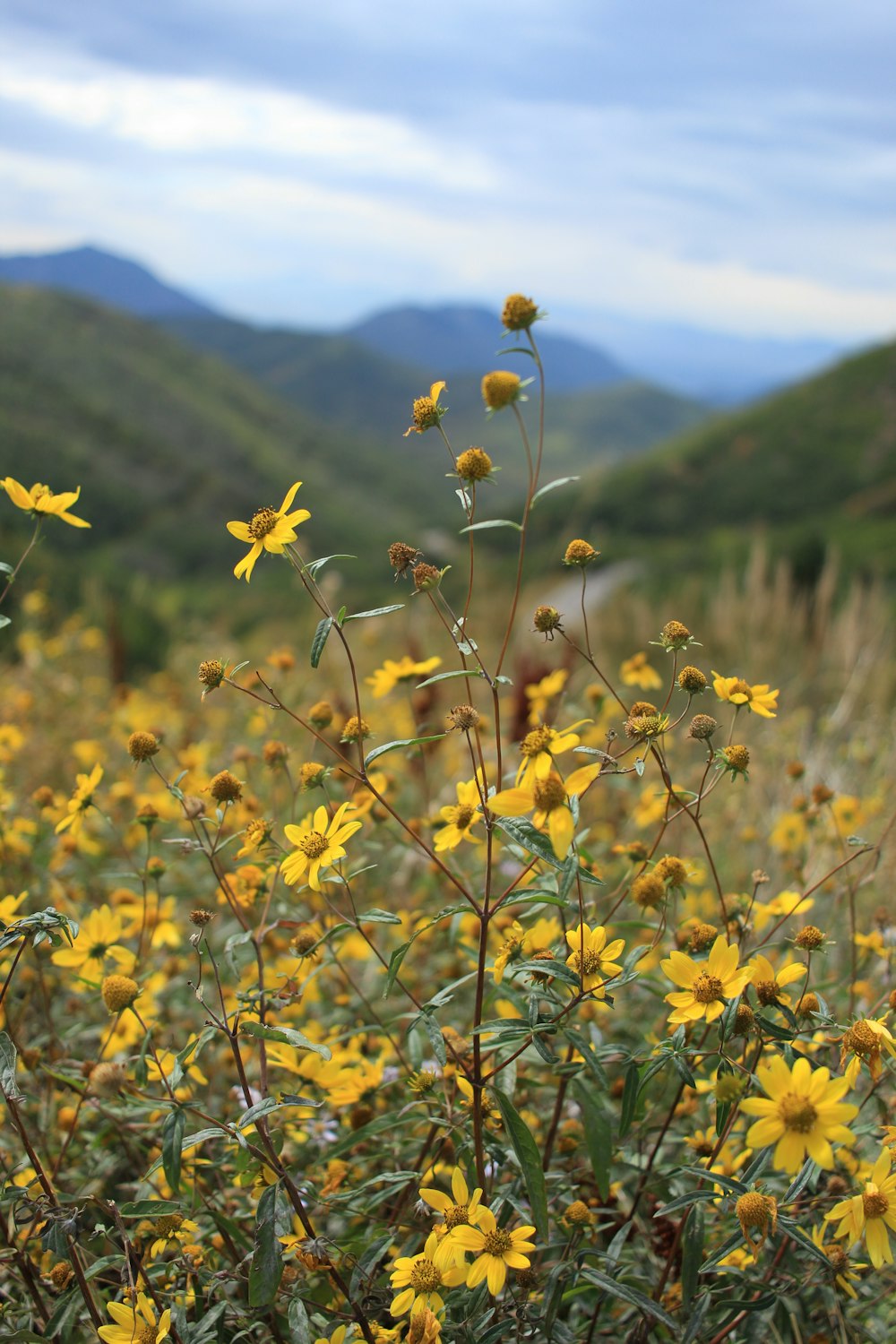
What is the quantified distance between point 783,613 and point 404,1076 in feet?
19.4

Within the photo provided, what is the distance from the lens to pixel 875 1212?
123cm

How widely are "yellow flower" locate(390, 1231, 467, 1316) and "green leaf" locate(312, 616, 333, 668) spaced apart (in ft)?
2.58

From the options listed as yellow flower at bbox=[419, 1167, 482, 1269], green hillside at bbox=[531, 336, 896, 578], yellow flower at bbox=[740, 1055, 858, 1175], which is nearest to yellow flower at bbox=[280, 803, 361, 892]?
yellow flower at bbox=[419, 1167, 482, 1269]

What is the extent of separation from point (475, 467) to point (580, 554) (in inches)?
8.7

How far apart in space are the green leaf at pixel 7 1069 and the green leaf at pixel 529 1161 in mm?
660

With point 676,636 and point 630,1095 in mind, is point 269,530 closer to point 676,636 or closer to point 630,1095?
point 676,636

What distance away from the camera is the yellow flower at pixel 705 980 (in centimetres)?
130

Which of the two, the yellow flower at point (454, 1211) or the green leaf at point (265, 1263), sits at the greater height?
the yellow flower at point (454, 1211)

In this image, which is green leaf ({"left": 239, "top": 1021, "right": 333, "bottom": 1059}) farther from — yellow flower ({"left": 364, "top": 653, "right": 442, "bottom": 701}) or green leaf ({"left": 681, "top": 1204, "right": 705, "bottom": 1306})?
yellow flower ({"left": 364, "top": 653, "right": 442, "bottom": 701})

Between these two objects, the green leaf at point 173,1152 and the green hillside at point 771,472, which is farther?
the green hillside at point 771,472

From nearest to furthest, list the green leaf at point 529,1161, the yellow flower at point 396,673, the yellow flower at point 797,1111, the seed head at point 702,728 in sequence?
the yellow flower at point 797,1111, the green leaf at point 529,1161, the seed head at point 702,728, the yellow flower at point 396,673

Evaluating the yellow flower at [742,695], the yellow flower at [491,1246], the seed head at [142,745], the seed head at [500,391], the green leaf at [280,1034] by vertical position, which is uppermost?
the seed head at [500,391]

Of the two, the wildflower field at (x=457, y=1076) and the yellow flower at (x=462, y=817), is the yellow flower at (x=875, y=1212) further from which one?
the yellow flower at (x=462, y=817)

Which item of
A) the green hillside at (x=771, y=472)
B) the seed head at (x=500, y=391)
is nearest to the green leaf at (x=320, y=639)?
the seed head at (x=500, y=391)
